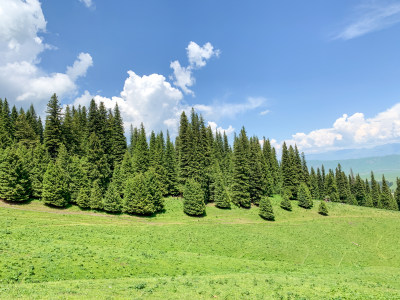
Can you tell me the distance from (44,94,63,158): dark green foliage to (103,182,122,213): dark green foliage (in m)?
21.6

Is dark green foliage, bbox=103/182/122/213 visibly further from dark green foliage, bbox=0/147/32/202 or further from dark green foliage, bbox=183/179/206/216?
dark green foliage, bbox=183/179/206/216

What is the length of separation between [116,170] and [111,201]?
8.66 m

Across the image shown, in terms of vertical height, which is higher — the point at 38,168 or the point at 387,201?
the point at 38,168

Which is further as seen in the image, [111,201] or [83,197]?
[111,201]

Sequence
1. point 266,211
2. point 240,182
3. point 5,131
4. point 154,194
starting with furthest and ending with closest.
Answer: point 240,182, point 5,131, point 266,211, point 154,194

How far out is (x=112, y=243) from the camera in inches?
1081

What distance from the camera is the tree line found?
42.2m

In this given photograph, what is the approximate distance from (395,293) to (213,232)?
25770 millimetres

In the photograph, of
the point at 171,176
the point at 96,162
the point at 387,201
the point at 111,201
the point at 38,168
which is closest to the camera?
the point at 111,201

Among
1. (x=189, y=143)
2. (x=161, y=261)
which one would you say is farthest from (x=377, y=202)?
(x=161, y=261)

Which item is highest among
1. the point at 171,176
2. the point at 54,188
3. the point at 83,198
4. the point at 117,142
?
the point at 117,142

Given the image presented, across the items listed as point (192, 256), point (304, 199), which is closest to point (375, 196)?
point (304, 199)

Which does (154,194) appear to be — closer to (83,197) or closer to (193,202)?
(193,202)

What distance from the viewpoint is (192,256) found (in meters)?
26.2
